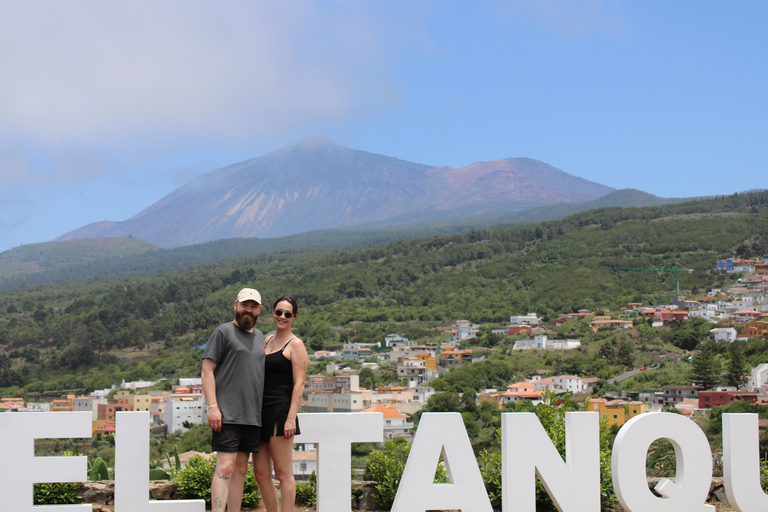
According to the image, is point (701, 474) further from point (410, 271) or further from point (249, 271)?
point (249, 271)

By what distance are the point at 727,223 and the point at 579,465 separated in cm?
10467

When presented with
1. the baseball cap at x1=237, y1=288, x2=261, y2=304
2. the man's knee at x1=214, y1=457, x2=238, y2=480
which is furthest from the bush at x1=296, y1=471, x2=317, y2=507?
the baseball cap at x1=237, y1=288, x2=261, y2=304

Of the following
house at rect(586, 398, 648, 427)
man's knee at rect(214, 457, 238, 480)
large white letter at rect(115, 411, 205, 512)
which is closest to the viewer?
man's knee at rect(214, 457, 238, 480)

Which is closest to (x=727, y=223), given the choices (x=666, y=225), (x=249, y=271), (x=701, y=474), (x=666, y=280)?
(x=666, y=225)

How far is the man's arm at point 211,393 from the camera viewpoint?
5.48 metres

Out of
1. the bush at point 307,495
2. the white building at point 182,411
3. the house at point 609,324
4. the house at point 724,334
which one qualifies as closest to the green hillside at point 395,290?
the house at point 609,324

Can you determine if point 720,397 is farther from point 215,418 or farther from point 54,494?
point 215,418

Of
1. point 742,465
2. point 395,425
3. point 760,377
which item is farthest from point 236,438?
point 760,377

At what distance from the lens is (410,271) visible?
106750 mm

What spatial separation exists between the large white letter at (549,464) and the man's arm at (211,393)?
239 cm

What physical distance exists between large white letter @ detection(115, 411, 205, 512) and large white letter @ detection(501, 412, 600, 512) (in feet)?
9.60

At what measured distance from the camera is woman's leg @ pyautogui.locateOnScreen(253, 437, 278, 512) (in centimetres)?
580

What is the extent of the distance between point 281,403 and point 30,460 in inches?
83.8

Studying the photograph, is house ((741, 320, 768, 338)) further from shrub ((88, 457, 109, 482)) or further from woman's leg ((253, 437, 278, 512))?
woman's leg ((253, 437, 278, 512))
